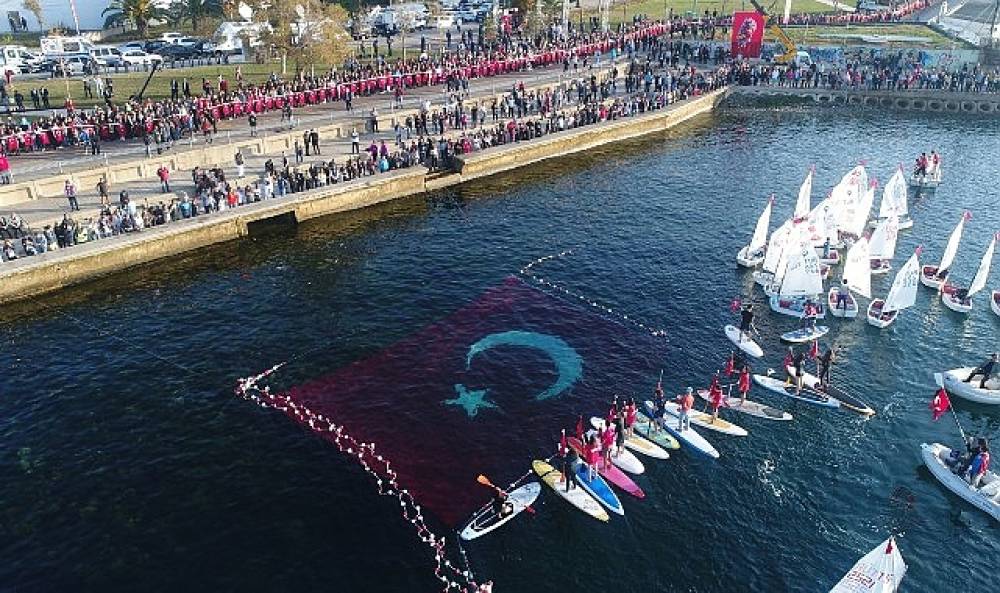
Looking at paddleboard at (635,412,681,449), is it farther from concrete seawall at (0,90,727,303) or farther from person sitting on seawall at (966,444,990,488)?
concrete seawall at (0,90,727,303)

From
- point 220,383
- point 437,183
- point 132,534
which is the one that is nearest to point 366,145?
point 437,183

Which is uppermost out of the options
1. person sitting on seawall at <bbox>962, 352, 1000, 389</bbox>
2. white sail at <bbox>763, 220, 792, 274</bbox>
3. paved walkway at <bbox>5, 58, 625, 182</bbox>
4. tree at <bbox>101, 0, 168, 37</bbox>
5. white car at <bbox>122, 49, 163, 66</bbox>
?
tree at <bbox>101, 0, 168, 37</bbox>

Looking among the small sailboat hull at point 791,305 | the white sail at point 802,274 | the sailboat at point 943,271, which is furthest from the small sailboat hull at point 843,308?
the sailboat at point 943,271

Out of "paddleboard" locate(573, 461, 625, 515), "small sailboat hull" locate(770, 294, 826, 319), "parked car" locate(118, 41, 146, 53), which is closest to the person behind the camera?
"paddleboard" locate(573, 461, 625, 515)

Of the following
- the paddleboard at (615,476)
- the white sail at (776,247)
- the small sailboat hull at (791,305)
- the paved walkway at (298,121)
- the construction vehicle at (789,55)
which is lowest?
the paddleboard at (615,476)

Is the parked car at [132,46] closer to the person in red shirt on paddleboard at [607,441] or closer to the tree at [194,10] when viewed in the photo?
the tree at [194,10]

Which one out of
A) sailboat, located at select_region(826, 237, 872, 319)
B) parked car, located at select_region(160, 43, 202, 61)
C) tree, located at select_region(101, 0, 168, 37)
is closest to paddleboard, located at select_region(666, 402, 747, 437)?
sailboat, located at select_region(826, 237, 872, 319)
